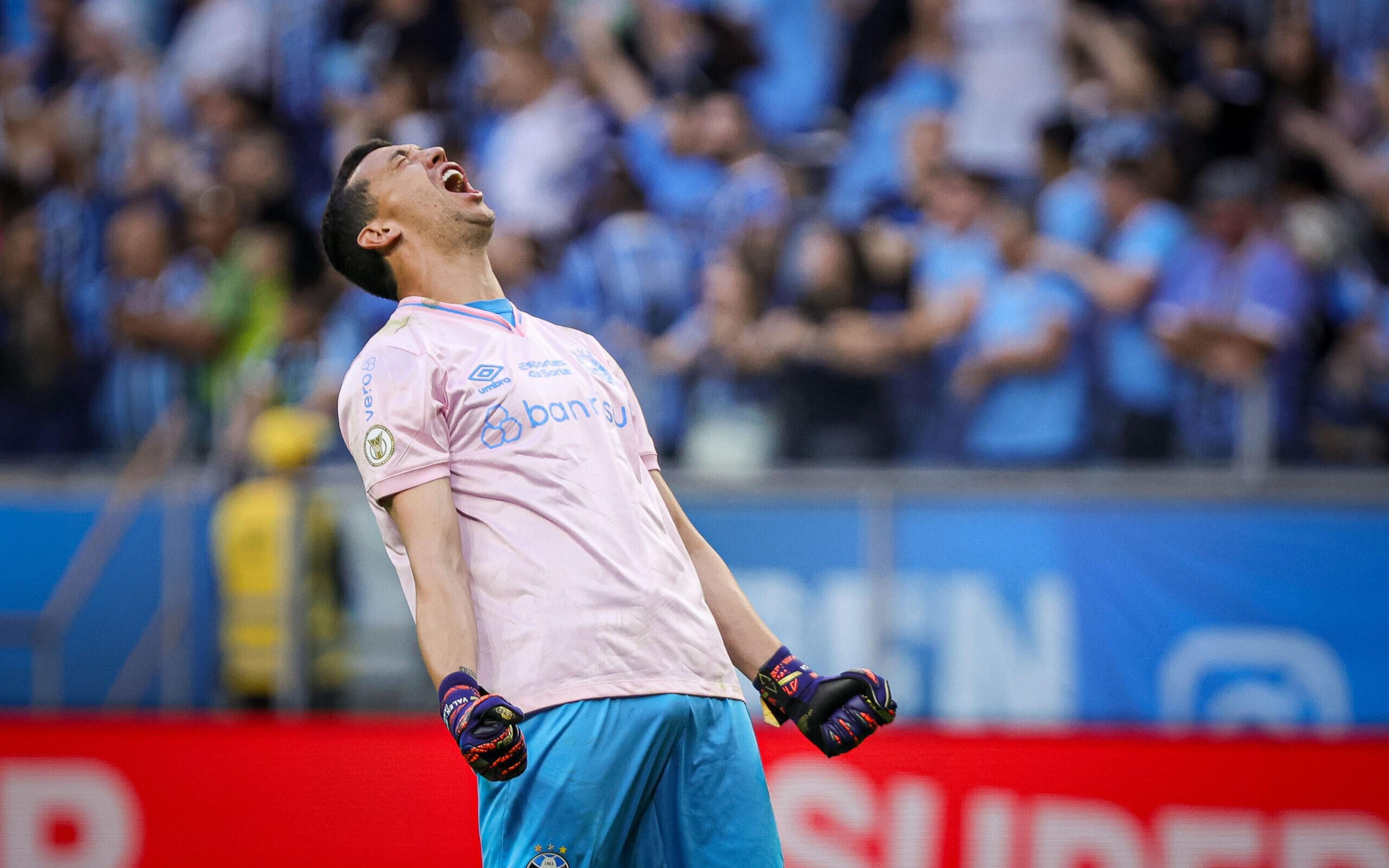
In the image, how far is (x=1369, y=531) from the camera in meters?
5.90

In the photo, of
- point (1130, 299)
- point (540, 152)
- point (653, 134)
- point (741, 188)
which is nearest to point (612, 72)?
point (653, 134)

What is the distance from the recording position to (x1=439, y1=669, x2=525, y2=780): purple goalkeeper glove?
2.43 metres

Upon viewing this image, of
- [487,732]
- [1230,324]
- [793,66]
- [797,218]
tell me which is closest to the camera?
[487,732]

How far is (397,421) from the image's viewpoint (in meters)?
2.70

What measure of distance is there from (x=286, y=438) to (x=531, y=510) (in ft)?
14.7

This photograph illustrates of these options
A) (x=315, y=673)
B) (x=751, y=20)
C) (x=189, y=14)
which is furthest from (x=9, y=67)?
(x=315, y=673)

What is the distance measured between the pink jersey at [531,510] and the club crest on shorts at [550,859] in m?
0.25

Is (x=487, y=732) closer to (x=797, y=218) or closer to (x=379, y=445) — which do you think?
(x=379, y=445)

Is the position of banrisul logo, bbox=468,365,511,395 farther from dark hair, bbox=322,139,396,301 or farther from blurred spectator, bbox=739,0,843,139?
blurred spectator, bbox=739,0,843,139

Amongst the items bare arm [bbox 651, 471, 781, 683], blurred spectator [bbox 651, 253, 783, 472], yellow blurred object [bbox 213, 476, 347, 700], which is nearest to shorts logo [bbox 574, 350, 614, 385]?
bare arm [bbox 651, 471, 781, 683]

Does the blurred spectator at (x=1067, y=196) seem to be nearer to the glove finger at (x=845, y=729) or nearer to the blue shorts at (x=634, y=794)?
the glove finger at (x=845, y=729)

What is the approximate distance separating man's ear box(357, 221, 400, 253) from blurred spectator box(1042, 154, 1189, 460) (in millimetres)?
4423

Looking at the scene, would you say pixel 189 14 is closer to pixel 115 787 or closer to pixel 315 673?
pixel 315 673

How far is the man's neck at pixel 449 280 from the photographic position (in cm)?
296
